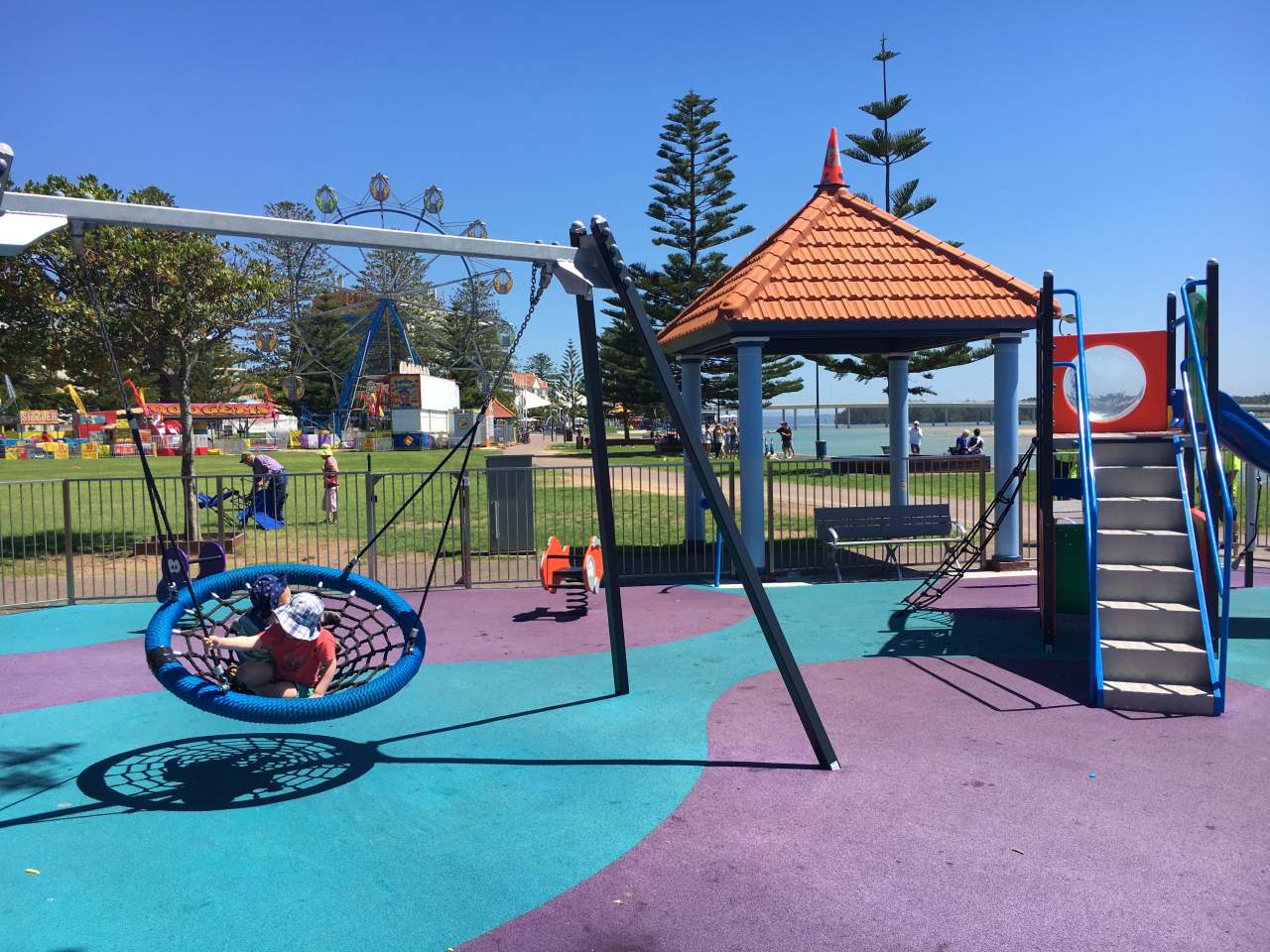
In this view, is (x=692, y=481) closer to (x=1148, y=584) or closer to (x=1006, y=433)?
(x=1006, y=433)

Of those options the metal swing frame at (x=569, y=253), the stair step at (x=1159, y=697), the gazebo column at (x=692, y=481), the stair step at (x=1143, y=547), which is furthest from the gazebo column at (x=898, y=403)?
the metal swing frame at (x=569, y=253)

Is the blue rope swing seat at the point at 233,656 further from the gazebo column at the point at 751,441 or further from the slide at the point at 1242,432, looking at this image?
the slide at the point at 1242,432

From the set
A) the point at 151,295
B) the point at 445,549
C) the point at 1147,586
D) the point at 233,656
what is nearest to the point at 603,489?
the point at 233,656

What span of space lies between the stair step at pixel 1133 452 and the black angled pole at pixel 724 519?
Answer: 13.4ft

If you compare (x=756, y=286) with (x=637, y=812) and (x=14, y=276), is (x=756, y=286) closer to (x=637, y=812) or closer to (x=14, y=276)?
(x=637, y=812)

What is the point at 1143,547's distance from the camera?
23.7 ft

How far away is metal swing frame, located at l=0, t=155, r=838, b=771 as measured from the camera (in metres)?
4.48

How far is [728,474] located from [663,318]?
97.7ft

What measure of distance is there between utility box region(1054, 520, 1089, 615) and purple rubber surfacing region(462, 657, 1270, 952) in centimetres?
207

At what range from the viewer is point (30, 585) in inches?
451

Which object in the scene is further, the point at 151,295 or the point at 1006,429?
the point at 151,295

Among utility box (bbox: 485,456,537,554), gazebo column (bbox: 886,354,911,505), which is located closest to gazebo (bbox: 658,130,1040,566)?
gazebo column (bbox: 886,354,911,505)

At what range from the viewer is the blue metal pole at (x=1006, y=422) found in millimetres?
11406

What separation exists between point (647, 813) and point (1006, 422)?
844 cm
